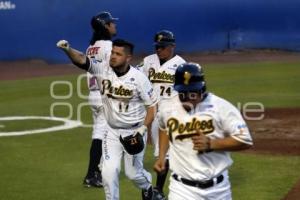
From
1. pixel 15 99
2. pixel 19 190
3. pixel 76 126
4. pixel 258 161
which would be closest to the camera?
pixel 19 190

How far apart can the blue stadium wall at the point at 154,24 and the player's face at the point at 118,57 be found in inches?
661

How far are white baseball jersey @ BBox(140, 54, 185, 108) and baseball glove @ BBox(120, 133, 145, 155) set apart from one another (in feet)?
5.56

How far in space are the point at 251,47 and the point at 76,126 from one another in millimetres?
12776

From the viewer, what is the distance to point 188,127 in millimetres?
5652

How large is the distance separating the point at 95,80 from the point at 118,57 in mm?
1656

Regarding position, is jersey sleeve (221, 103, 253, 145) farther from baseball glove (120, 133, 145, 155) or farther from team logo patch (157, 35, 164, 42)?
team logo patch (157, 35, 164, 42)

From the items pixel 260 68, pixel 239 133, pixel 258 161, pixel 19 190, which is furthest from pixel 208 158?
pixel 260 68

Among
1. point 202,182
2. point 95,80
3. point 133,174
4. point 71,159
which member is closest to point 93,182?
point 95,80

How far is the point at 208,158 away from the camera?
18.5 feet

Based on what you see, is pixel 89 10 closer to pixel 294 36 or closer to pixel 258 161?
pixel 294 36

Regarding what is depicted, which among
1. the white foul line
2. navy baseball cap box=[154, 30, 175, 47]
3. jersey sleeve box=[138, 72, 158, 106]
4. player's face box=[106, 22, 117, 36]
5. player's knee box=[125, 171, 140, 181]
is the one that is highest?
player's face box=[106, 22, 117, 36]

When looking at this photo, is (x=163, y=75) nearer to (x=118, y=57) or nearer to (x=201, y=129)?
(x=118, y=57)

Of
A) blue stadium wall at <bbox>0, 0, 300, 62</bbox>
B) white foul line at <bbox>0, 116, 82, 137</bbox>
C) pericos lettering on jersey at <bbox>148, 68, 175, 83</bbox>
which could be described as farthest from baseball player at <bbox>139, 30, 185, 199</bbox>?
blue stadium wall at <bbox>0, 0, 300, 62</bbox>

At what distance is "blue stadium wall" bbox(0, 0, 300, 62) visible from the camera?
78.8 ft
